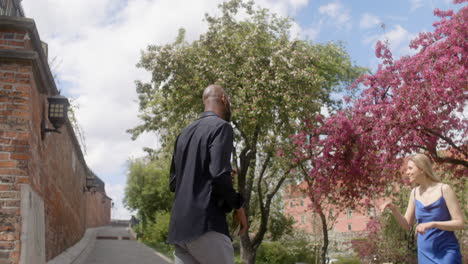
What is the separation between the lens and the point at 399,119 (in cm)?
884

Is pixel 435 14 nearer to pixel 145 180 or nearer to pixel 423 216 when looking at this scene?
pixel 423 216

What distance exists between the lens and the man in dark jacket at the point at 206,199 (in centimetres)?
288

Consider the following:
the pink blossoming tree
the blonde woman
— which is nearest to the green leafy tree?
the pink blossoming tree

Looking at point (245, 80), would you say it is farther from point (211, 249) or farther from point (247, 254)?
point (211, 249)

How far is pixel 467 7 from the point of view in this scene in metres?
8.71

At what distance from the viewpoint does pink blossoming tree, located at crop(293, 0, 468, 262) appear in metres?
8.46

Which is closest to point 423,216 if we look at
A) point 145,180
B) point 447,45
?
point 447,45

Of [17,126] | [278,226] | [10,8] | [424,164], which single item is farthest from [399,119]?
[278,226]

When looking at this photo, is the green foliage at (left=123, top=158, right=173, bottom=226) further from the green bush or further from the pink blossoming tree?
the pink blossoming tree

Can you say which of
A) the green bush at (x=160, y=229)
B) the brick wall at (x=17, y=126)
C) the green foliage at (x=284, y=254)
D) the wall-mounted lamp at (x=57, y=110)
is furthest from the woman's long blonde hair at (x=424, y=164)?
the green foliage at (x=284, y=254)

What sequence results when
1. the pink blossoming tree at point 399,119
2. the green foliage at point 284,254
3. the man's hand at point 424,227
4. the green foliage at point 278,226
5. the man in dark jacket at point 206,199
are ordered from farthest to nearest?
the green foliage at point 278,226, the green foliage at point 284,254, the pink blossoming tree at point 399,119, the man's hand at point 424,227, the man in dark jacket at point 206,199

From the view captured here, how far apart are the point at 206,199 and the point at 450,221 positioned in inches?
84.1

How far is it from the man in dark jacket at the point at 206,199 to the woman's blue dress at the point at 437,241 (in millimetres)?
1784

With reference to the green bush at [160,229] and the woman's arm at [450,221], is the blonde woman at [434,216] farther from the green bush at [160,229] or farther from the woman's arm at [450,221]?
the green bush at [160,229]
